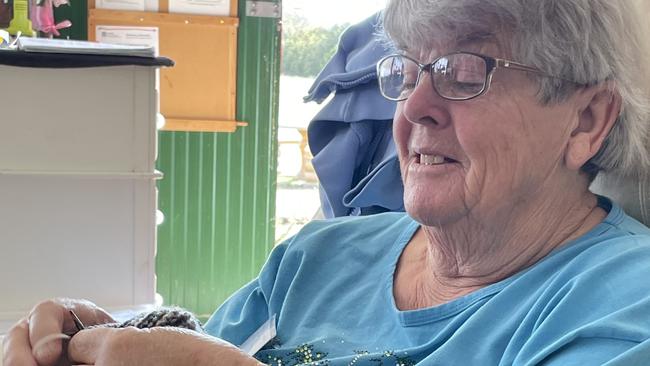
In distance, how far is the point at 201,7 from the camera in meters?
3.16

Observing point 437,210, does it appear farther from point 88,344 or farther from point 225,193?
point 225,193

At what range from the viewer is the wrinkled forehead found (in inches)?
36.4

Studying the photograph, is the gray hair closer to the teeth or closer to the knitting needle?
the teeth

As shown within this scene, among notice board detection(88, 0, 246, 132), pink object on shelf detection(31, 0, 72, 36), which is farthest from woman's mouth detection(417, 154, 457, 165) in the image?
notice board detection(88, 0, 246, 132)

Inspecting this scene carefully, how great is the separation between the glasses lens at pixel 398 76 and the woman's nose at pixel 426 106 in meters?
0.04

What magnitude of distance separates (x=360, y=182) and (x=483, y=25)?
26.7 inches

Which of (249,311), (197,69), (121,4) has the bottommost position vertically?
(249,311)

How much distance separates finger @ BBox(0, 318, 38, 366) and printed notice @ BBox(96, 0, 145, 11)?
2.31 metres

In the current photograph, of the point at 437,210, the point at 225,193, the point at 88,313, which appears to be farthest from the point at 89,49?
the point at 225,193

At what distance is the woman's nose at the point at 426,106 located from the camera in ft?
3.19

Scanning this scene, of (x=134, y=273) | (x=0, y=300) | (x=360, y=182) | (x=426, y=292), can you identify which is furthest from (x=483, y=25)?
(x=0, y=300)

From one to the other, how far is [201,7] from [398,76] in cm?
227

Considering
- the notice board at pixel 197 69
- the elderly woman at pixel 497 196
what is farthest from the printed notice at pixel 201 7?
the elderly woman at pixel 497 196

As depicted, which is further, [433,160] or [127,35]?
[127,35]
